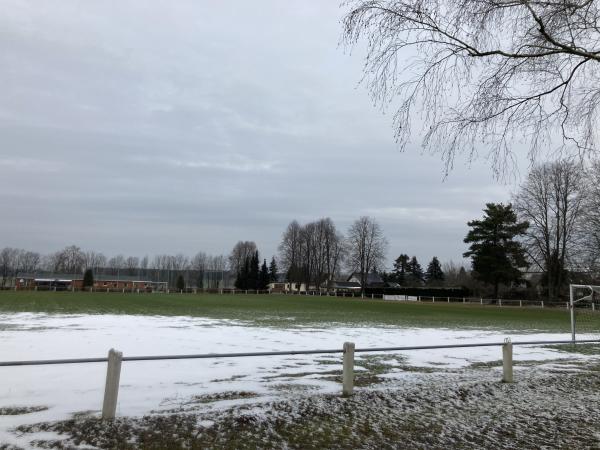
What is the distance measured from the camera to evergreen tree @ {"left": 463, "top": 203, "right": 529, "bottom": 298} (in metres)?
66.4

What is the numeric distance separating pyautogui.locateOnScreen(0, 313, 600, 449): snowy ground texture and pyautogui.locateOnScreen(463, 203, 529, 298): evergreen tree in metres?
56.4

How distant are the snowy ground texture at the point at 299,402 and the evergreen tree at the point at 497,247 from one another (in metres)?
56.4

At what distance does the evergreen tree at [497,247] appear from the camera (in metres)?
66.4

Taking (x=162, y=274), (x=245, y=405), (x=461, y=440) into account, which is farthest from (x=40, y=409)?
(x=162, y=274)

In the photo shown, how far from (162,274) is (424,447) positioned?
17419 centimetres

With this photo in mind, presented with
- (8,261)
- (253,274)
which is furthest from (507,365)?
(8,261)

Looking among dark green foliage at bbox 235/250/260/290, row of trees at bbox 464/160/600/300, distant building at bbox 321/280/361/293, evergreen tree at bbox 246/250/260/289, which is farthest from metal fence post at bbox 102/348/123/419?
evergreen tree at bbox 246/250/260/289

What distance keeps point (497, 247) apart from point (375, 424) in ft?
219

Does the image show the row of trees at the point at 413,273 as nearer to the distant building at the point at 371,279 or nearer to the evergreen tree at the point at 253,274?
the distant building at the point at 371,279

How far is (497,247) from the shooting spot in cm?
6800

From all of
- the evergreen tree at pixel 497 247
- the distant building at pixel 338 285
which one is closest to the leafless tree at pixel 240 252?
the distant building at pixel 338 285

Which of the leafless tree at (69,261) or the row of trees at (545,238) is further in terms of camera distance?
the leafless tree at (69,261)

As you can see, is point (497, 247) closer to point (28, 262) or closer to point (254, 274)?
point (254, 274)

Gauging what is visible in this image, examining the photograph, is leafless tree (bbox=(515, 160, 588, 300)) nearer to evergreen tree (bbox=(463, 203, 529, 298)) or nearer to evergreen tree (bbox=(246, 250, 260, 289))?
evergreen tree (bbox=(463, 203, 529, 298))
